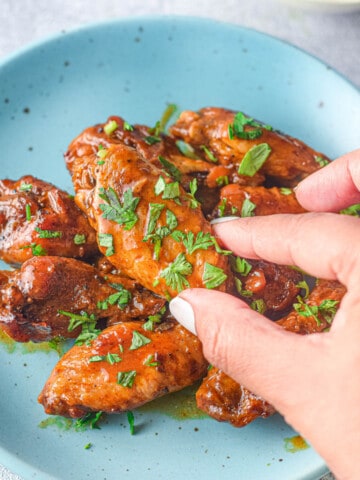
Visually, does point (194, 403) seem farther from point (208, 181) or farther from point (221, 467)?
point (208, 181)

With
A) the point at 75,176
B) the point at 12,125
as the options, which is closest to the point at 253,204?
the point at 75,176

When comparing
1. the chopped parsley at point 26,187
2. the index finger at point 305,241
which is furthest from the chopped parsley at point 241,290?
the chopped parsley at point 26,187

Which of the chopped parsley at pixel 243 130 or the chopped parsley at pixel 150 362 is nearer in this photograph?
the chopped parsley at pixel 150 362

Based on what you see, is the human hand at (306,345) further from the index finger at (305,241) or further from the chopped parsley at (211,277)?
the chopped parsley at (211,277)

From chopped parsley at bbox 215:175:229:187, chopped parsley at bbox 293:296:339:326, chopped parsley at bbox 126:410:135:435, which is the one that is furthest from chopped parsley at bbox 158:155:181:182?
chopped parsley at bbox 126:410:135:435

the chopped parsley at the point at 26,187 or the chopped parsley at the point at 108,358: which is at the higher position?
the chopped parsley at the point at 26,187

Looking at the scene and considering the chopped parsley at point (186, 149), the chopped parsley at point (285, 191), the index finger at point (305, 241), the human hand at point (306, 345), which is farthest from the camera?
the chopped parsley at point (186, 149)

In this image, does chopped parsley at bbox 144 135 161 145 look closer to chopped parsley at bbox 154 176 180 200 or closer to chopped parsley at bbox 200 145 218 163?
chopped parsley at bbox 200 145 218 163
